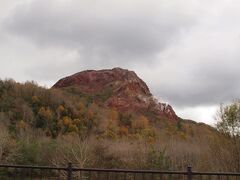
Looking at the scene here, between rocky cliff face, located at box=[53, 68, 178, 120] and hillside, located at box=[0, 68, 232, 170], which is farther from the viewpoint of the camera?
rocky cliff face, located at box=[53, 68, 178, 120]

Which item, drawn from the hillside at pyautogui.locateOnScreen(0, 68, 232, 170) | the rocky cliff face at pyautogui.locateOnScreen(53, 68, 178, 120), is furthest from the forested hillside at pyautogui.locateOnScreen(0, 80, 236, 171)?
the rocky cliff face at pyautogui.locateOnScreen(53, 68, 178, 120)

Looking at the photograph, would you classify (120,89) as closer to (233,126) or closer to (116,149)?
(116,149)

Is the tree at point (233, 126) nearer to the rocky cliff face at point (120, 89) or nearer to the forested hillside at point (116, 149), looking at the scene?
the forested hillside at point (116, 149)

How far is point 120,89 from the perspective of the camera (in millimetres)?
109125

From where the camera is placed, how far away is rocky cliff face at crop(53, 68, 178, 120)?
105 meters

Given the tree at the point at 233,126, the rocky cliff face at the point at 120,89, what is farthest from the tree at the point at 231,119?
the rocky cliff face at the point at 120,89

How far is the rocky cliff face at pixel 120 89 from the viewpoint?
343ft

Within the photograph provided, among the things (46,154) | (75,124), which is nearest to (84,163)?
(46,154)

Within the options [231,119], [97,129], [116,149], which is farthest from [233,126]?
[97,129]

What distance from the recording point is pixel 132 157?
32094 mm

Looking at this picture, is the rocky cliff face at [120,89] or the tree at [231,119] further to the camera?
the rocky cliff face at [120,89]

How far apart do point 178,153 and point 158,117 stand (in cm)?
6853

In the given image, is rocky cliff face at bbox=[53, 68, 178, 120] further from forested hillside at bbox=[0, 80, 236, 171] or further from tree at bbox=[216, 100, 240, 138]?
tree at bbox=[216, 100, 240, 138]

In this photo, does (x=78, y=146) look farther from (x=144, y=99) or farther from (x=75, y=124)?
(x=144, y=99)
